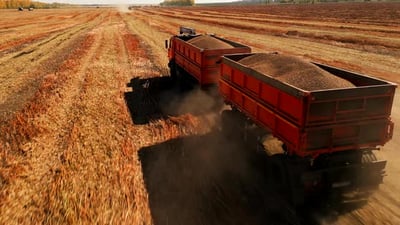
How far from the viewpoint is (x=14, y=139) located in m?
10.3

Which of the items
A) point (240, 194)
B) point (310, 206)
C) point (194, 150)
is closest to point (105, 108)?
point (194, 150)

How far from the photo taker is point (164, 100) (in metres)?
14.3

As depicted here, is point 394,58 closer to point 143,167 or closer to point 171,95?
point 171,95

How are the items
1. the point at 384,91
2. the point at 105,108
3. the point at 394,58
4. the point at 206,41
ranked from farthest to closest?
the point at 394,58, the point at 206,41, the point at 105,108, the point at 384,91

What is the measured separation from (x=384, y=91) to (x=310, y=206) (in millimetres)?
2828

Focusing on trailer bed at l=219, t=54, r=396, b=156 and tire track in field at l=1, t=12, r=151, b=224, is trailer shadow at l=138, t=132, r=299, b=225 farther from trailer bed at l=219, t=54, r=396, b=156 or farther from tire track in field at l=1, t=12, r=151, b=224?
trailer bed at l=219, t=54, r=396, b=156

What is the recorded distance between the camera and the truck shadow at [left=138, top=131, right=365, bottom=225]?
677 cm

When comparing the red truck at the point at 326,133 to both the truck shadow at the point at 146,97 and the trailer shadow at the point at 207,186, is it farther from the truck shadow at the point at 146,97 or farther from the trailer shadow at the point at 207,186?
the truck shadow at the point at 146,97

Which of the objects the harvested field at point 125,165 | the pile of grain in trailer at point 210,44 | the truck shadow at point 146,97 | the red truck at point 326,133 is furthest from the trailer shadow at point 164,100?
the red truck at point 326,133

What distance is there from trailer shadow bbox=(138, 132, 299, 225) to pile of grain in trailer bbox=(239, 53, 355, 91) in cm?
243

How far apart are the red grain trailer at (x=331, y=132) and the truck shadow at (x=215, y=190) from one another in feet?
1.75

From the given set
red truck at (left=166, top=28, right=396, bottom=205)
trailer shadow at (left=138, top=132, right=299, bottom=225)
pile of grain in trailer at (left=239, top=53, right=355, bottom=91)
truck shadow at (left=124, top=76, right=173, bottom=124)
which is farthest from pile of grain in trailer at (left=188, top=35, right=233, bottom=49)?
red truck at (left=166, top=28, right=396, bottom=205)

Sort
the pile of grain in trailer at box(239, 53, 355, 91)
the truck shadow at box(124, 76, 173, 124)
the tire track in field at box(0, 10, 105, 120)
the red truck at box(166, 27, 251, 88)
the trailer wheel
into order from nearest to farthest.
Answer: the pile of grain in trailer at box(239, 53, 355, 91), the trailer wheel, the red truck at box(166, 27, 251, 88), the truck shadow at box(124, 76, 173, 124), the tire track in field at box(0, 10, 105, 120)

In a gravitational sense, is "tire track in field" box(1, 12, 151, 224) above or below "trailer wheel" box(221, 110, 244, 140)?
below
